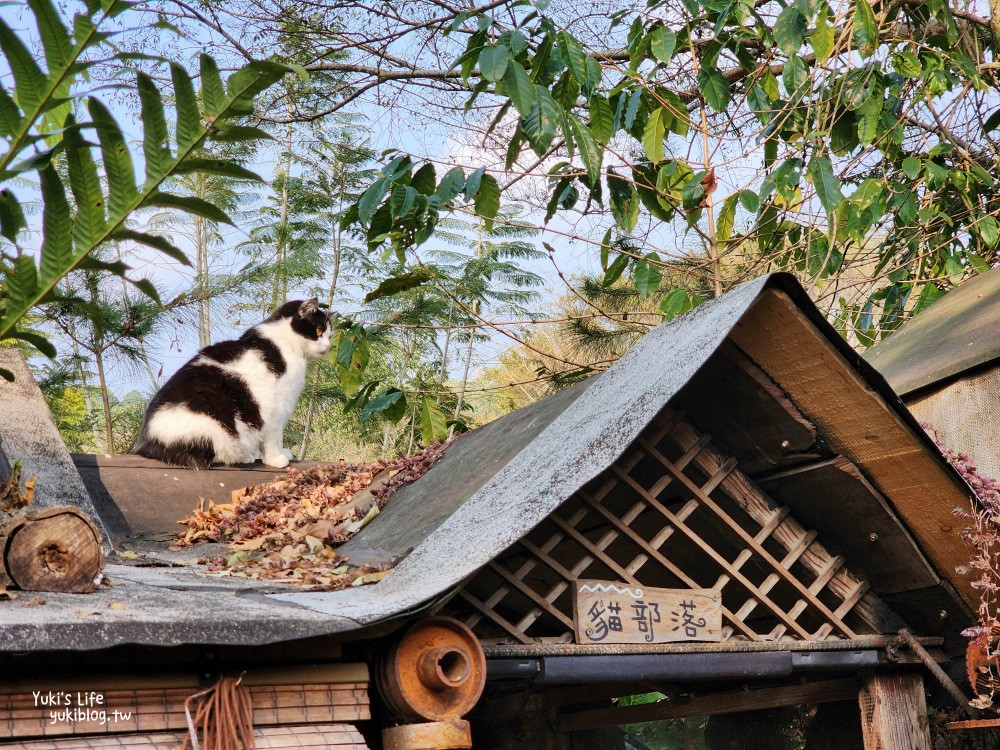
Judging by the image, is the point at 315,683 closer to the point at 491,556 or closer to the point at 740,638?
the point at 491,556

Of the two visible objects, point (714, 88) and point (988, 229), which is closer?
point (714, 88)

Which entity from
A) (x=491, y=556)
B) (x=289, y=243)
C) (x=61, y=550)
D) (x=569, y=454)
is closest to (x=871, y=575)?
(x=569, y=454)

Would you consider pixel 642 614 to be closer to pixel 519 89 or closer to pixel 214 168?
pixel 519 89

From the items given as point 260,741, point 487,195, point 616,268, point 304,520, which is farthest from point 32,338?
point 616,268

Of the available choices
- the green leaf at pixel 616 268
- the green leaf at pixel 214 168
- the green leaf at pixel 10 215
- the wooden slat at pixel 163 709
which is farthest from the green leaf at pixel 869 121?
the green leaf at pixel 10 215

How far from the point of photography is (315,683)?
3064mm

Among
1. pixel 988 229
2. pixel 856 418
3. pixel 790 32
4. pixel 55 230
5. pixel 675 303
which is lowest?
pixel 55 230

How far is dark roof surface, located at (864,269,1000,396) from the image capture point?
532 cm

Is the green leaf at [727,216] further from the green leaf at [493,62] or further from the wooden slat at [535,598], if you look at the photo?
the wooden slat at [535,598]

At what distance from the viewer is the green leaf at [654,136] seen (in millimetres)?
5859

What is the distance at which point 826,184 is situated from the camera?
16.0 feet

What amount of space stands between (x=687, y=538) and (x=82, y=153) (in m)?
3.53

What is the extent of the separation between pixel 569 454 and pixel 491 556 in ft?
1.87

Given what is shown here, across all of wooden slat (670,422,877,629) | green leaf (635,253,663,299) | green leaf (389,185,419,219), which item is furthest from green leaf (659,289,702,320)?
wooden slat (670,422,877,629)
